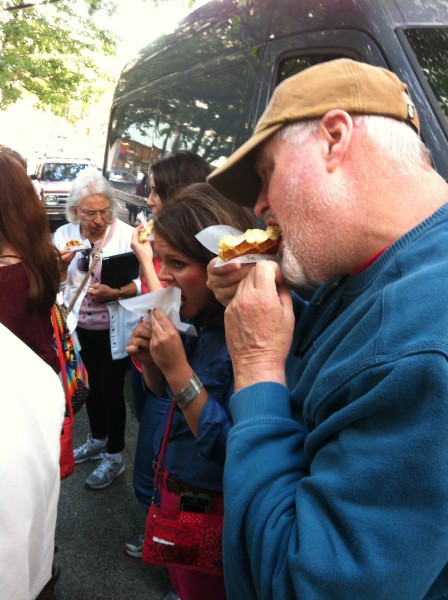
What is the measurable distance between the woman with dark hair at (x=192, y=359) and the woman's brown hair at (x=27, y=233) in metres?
0.70

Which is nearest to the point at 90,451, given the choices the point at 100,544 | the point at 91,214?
the point at 100,544

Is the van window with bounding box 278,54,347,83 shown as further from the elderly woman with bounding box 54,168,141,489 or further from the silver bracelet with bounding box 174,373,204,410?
the silver bracelet with bounding box 174,373,204,410

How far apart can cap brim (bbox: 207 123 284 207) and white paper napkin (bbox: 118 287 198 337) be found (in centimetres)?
49

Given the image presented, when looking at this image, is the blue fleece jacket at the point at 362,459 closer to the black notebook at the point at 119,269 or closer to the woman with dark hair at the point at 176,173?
the woman with dark hair at the point at 176,173

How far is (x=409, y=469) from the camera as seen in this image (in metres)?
0.70

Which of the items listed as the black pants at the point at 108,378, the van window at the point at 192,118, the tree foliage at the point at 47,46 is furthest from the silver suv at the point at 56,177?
the black pants at the point at 108,378

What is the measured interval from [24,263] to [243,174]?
1352mm

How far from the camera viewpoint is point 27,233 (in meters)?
2.25

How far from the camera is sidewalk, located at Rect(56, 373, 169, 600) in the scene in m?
2.49

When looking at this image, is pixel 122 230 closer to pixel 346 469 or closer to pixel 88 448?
pixel 88 448

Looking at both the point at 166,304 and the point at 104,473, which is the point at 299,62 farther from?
the point at 104,473

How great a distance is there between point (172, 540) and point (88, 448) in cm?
215

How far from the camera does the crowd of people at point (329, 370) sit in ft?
2.34

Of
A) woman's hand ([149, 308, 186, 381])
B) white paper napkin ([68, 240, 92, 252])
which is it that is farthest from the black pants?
woman's hand ([149, 308, 186, 381])
